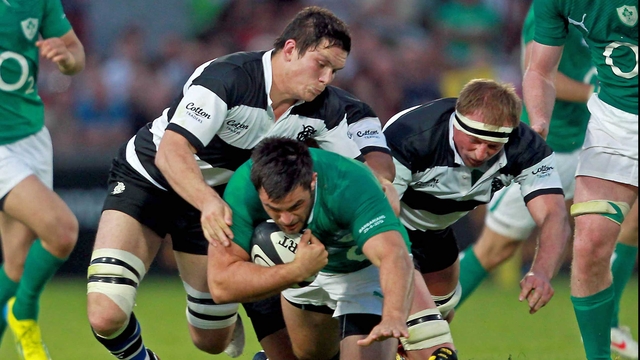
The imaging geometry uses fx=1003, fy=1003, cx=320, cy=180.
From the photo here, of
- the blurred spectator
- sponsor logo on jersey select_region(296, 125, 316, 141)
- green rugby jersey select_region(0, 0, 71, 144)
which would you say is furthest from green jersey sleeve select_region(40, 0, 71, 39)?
the blurred spectator

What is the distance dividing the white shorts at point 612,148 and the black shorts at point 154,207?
2.36 meters

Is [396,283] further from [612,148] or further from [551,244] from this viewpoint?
[612,148]

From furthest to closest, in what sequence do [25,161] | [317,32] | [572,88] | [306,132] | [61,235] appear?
[572,88] < [25,161] < [61,235] < [306,132] < [317,32]

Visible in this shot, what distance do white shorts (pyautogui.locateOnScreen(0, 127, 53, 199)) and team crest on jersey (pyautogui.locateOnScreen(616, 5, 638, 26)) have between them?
3.73m

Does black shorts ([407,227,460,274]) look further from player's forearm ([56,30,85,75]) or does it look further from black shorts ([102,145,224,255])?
player's forearm ([56,30,85,75])

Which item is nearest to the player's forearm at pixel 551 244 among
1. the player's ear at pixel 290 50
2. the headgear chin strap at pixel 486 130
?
the headgear chin strap at pixel 486 130

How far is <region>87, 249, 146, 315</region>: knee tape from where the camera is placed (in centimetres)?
557

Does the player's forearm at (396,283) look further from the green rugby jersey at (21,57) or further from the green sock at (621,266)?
the green sock at (621,266)

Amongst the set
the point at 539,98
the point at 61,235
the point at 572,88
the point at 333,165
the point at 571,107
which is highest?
the point at 333,165

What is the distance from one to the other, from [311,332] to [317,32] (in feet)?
5.77

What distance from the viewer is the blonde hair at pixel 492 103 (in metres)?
5.43

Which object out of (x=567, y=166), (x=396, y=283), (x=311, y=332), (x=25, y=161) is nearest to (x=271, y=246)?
(x=396, y=283)

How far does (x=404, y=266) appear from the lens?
4.53 metres

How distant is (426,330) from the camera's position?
5234 mm
